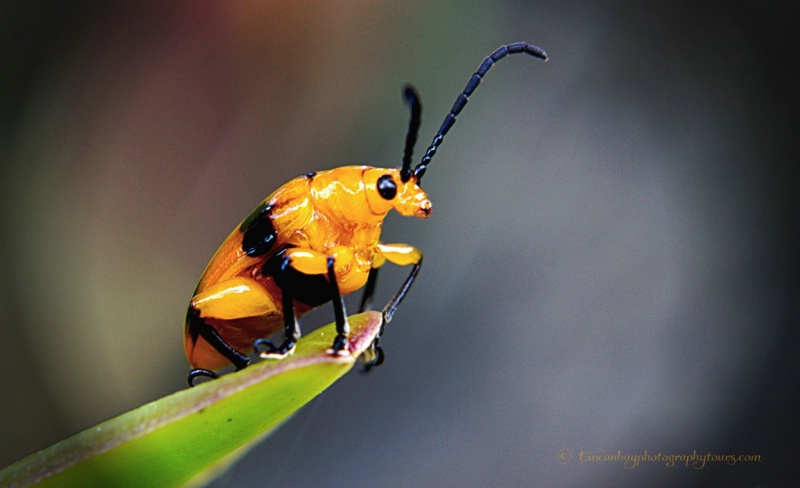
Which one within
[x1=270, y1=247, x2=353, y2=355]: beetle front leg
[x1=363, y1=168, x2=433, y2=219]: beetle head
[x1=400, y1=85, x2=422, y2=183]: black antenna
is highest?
[x1=400, y1=85, x2=422, y2=183]: black antenna

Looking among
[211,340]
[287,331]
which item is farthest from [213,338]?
[287,331]

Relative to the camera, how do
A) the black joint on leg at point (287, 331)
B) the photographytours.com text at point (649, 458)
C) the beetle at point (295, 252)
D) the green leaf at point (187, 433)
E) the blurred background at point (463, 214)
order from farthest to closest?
the photographytours.com text at point (649, 458) → the blurred background at point (463, 214) → the beetle at point (295, 252) → the black joint on leg at point (287, 331) → the green leaf at point (187, 433)

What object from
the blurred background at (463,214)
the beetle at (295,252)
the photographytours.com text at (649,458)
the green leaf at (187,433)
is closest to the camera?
the green leaf at (187,433)

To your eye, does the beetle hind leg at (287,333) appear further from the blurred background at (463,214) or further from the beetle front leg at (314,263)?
the blurred background at (463,214)

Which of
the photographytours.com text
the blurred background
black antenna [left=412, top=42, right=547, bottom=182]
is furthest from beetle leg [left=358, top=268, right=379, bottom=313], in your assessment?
the photographytours.com text

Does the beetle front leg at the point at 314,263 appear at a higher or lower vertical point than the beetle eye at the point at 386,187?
lower

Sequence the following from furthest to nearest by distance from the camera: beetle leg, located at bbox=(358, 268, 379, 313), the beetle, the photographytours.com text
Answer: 1. the photographytours.com text
2. beetle leg, located at bbox=(358, 268, 379, 313)
3. the beetle

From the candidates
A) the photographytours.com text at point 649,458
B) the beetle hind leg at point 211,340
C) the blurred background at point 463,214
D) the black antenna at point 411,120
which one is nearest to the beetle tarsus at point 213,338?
the beetle hind leg at point 211,340

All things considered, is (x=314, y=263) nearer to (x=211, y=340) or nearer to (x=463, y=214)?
(x=211, y=340)

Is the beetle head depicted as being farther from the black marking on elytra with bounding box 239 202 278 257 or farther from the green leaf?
the green leaf
